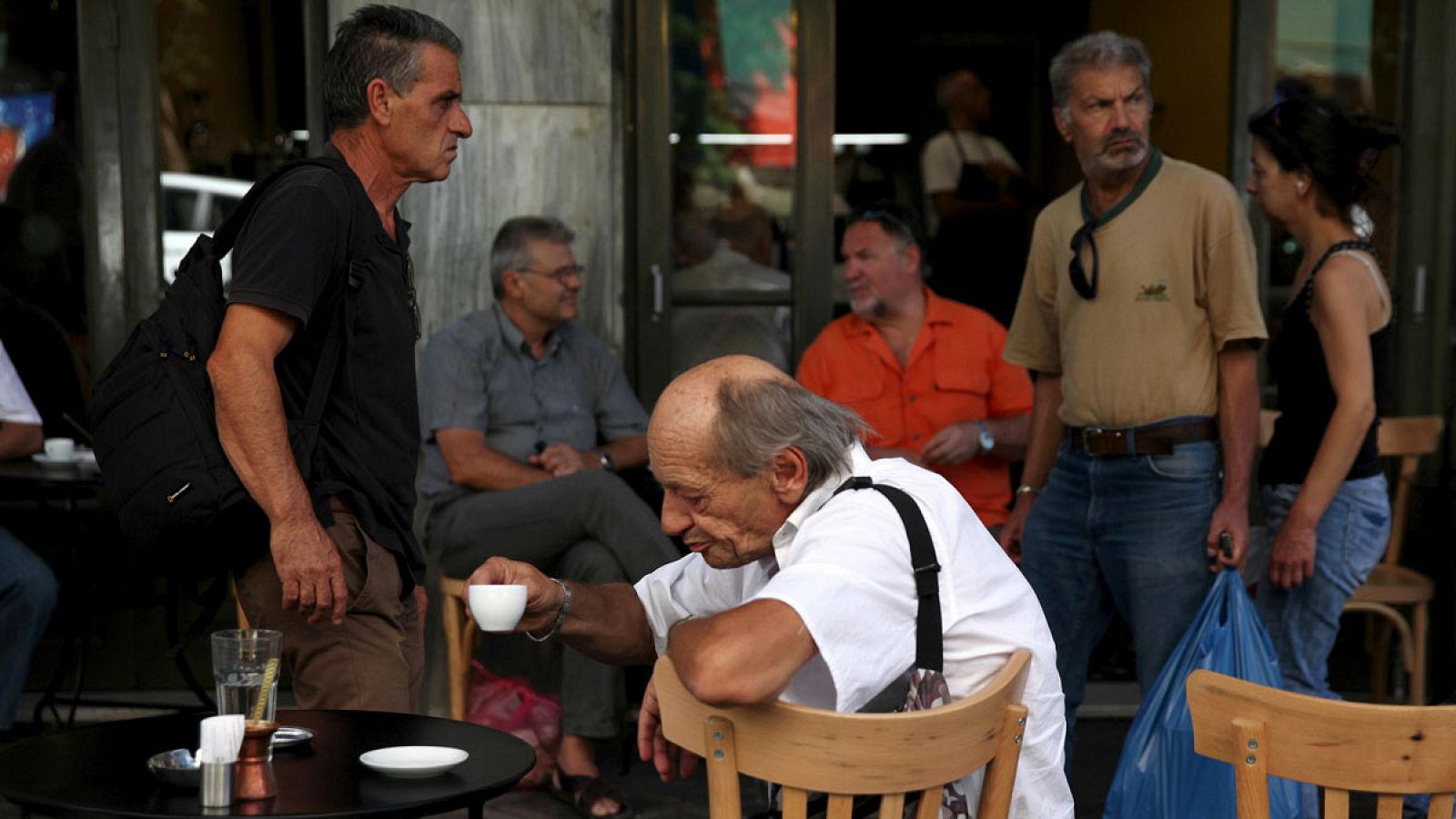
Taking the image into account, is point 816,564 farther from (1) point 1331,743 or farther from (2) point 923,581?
(1) point 1331,743

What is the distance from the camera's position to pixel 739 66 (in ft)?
17.1

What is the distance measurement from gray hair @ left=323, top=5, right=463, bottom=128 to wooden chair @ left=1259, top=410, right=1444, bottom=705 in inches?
106

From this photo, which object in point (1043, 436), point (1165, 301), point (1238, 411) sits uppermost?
point (1165, 301)

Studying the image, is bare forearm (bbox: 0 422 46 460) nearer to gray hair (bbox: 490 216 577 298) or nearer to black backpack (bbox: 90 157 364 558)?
gray hair (bbox: 490 216 577 298)

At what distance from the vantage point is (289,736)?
2.48m

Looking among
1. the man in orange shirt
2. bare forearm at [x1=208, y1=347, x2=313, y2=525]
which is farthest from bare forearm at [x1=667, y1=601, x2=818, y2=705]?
the man in orange shirt

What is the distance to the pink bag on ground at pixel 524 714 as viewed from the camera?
14.8 ft

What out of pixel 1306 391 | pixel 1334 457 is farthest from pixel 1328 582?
pixel 1306 391

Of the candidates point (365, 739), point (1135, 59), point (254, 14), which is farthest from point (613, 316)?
point (365, 739)

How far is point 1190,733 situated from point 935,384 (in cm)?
160

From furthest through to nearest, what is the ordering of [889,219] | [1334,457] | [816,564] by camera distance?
[889,219] < [1334,457] < [816,564]

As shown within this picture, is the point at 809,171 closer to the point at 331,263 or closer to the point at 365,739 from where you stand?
the point at 331,263

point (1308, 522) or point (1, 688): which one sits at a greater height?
point (1308, 522)

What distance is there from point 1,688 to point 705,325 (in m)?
2.22
